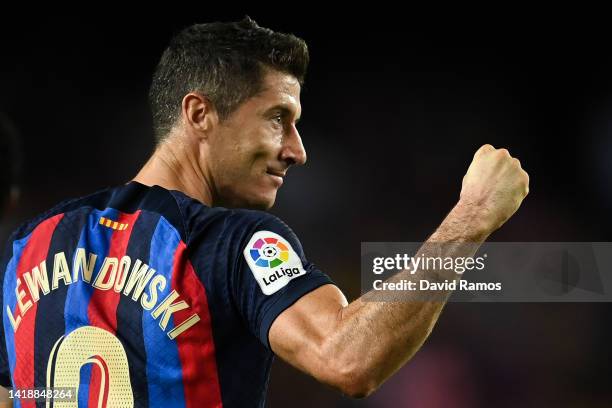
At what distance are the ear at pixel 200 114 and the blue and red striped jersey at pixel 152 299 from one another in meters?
0.31

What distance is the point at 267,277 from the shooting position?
142 cm

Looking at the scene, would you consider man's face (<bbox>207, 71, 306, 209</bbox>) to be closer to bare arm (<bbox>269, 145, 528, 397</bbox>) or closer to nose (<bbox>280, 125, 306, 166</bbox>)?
nose (<bbox>280, 125, 306, 166</bbox>)

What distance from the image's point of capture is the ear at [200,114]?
1.93 meters

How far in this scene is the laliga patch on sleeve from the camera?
4.66ft

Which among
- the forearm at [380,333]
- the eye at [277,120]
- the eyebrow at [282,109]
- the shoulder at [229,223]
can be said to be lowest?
the forearm at [380,333]

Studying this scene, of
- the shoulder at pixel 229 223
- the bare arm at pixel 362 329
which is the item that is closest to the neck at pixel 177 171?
the shoulder at pixel 229 223

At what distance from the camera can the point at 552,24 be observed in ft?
19.7

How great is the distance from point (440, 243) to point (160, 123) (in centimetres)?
96

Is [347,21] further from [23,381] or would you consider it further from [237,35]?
[23,381]

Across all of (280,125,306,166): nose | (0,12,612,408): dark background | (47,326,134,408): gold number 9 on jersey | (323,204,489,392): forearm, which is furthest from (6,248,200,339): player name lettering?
(0,12,612,408): dark background

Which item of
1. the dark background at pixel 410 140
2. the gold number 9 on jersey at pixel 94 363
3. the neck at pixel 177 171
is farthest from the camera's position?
the dark background at pixel 410 140

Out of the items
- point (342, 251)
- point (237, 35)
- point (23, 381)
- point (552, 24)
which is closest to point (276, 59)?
point (237, 35)

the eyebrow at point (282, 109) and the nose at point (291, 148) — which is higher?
the eyebrow at point (282, 109)

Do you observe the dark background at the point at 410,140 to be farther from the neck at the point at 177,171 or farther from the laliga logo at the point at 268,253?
the laliga logo at the point at 268,253
